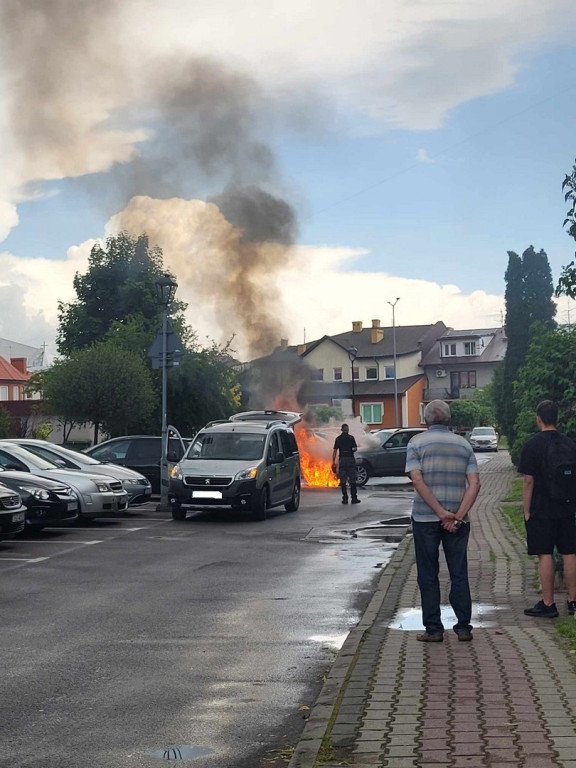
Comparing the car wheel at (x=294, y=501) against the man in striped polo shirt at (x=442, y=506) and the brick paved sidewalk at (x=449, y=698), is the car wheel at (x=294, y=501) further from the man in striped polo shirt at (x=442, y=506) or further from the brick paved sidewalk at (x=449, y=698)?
the man in striped polo shirt at (x=442, y=506)

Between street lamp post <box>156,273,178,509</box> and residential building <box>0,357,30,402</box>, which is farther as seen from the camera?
residential building <box>0,357,30,402</box>

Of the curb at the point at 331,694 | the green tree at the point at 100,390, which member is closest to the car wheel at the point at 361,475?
the green tree at the point at 100,390

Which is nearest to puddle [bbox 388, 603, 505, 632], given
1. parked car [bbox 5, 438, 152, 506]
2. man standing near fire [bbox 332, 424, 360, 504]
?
parked car [bbox 5, 438, 152, 506]

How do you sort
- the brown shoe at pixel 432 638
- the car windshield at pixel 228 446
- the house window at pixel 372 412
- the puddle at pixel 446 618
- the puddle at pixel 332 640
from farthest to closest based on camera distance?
the house window at pixel 372 412 → the car windshield at pixel 228 446 → the puddle at pixel 446 618 → the puddle at pixel 332 640 → the brown shoe at pixel 432 638

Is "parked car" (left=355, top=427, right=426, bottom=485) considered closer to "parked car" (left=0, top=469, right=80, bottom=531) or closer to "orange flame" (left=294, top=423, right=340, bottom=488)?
"orange flame" (left=294, top=423, right=340, bottom=488)

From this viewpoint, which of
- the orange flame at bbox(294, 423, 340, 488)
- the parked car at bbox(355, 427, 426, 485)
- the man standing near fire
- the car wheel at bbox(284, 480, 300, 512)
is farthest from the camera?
the parked car at bbox(355, 427, 426, 485)

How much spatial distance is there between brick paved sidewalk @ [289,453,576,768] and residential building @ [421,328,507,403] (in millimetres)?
92811

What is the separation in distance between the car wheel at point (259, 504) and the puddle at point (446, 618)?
11299mm

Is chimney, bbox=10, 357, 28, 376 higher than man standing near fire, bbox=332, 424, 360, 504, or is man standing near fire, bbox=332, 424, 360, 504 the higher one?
chimney, bbox=10, 357, 28, 376

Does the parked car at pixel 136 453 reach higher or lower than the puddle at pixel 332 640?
higher

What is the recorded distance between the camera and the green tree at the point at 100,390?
3712cm

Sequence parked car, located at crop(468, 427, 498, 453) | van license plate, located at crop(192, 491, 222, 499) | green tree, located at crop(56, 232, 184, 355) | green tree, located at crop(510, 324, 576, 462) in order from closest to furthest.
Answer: green tree, located at crop(510, 324, 576, 462) → van license plate, located at crop(192, 491, 222, 499) → green tree, located at crop(56, 232, 184, 355) → parked car, located at crop(468, 427, 498, 453)

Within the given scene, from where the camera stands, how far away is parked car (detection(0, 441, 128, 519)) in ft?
64.4

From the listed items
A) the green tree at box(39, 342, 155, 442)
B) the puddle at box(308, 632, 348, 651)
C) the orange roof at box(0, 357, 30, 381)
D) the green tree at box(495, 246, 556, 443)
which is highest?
the orange roof at box(0, 357, 30, 381)
